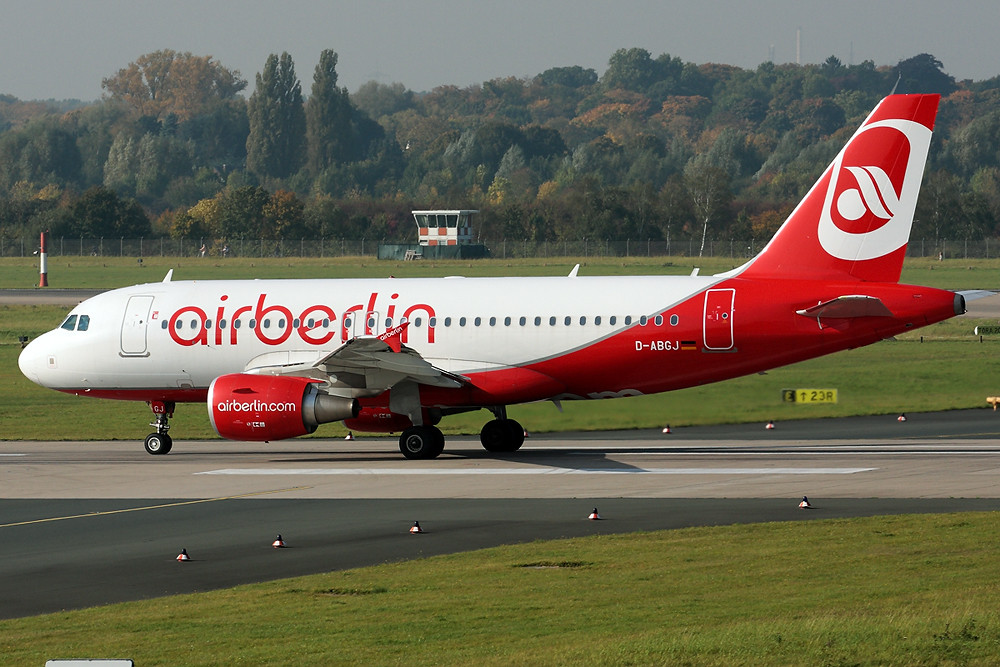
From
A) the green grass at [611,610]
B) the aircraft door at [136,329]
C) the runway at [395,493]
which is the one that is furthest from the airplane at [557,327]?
the green grass at [611,610]

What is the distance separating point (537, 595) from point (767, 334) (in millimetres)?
14417

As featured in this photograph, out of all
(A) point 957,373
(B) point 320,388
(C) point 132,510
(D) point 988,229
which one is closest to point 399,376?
(B) point 320,388

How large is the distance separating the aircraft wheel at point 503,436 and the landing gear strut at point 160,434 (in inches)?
295

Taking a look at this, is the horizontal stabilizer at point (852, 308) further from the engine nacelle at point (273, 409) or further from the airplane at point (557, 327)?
the engine nacelle at point (273, 409)

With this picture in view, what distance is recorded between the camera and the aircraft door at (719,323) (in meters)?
29.3

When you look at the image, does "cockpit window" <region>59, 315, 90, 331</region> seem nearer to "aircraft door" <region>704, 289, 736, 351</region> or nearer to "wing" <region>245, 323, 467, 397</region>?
"wing" <region>245, 323, 467, 397</region>

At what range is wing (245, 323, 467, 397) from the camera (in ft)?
94.4

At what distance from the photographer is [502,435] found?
104ft

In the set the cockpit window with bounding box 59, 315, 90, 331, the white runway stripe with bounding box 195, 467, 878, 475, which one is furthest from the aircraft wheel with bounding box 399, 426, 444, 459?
the cockpit window with bounding box 59, 315, 90, 331

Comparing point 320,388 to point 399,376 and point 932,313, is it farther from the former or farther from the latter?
point 932,313

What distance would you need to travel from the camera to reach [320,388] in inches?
1177

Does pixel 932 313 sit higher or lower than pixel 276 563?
higher

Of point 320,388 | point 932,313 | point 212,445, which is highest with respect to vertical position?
point 932,313

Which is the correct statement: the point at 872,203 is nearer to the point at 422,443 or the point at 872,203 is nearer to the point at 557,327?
the point at 557,327
